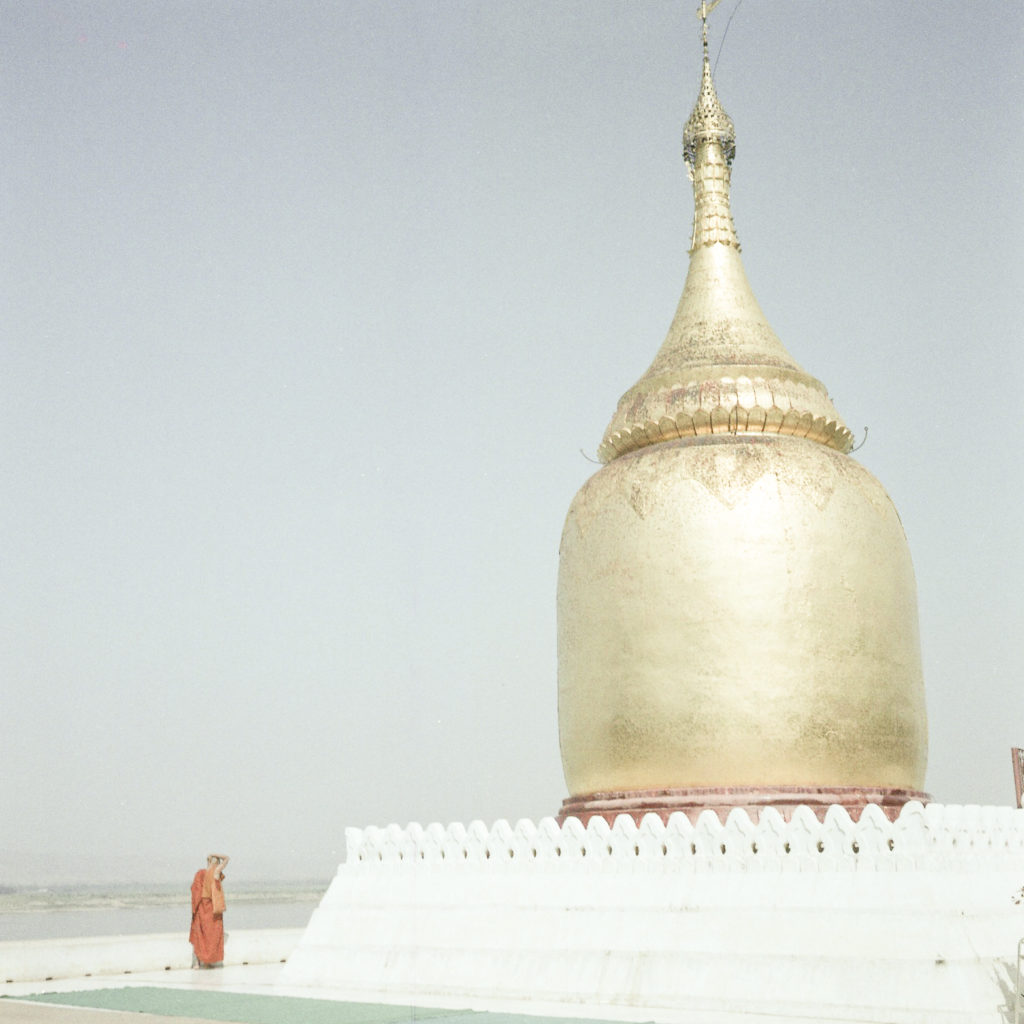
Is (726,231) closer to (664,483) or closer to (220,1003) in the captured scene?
(664,483)

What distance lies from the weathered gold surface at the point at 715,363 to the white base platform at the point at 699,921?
19.7 ft

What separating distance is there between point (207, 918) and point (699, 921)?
767cm

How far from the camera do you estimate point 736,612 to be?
15.7 metres

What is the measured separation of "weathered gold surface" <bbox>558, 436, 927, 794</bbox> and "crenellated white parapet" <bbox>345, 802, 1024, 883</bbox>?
203 centimetres

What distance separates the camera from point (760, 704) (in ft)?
50.3

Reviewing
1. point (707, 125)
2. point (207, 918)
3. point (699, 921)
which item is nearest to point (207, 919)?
point (207, 918)

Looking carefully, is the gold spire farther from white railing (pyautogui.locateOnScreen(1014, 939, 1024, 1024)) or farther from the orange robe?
white railing (pyautogui.locateOnScreen(1014, 939, 1024, 1024))

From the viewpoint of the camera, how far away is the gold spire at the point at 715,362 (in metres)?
17.2

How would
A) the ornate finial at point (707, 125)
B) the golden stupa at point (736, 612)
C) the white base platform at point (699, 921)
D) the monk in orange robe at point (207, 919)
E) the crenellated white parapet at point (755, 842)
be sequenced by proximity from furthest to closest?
the ornate finial at point (707, 125), the monk in orange robe at point (207, 919), the golden stupa at point (736, 612), the crenellated white parapet at point (755, 842), the white base platform at point (699, 921)

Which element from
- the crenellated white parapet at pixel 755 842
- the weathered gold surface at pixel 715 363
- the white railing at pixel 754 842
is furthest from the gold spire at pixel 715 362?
the crenellated white parapet at pixel 755 842

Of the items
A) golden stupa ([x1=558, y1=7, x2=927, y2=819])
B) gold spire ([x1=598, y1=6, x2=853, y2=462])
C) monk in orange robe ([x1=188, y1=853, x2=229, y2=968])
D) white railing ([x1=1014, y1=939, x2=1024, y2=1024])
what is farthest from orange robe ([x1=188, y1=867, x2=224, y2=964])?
white railing ([x1=1014, y1=939, x2=1024, y2=1024])

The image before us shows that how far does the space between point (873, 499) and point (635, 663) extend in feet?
13.0

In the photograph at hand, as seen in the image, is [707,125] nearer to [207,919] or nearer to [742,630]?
[742,630]

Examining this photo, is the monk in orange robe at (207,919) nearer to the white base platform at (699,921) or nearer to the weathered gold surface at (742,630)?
the white base platform at (699,921)
